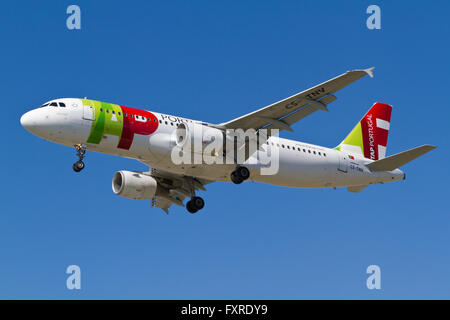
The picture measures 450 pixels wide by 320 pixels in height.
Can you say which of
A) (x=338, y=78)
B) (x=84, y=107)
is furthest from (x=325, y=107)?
(x=84, y=107)

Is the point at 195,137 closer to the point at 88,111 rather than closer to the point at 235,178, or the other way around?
the point at 235,178

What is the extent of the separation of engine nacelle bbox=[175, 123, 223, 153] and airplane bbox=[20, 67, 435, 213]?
0.05 metres

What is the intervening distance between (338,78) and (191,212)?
1194 cm

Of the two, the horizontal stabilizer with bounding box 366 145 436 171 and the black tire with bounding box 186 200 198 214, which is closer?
the horizontal stabilizer with bounding box 366 145 436 171

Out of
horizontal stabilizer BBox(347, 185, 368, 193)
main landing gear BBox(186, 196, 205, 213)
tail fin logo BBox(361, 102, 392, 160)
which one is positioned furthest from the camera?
tail fin logo BBox(361, 102, 392, 160)

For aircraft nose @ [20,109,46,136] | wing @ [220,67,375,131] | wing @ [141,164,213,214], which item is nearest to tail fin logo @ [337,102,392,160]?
wing @ [220,67,375,131]

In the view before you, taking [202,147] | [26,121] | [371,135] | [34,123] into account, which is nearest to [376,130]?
[371,135]

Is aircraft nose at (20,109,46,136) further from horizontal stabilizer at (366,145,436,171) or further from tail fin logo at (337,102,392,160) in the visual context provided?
horizontal stabilizer at (366,145,436,171)

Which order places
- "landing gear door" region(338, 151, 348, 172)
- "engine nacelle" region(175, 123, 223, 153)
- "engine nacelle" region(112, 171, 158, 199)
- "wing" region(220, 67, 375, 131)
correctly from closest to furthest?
1. "wing" region(220, 67, 375, 131)
2. "engine nacelle" region(175, 123, 223, 153)
3. "engine nacelle" region(112, 171, 158, 199)
4. "landing gear door" region(338, 151, 348, 172)

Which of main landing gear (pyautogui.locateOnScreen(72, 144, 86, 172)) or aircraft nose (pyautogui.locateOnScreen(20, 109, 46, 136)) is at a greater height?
aircraft nose (pyautogui.locateOnScreen(20, 109, 46, 136))

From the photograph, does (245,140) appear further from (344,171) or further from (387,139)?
(387,139)

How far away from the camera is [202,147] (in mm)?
35250

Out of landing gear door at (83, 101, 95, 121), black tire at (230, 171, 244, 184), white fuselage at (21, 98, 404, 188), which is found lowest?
black tire at (230, 171, 244, 184)

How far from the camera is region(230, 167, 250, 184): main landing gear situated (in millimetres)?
36906
